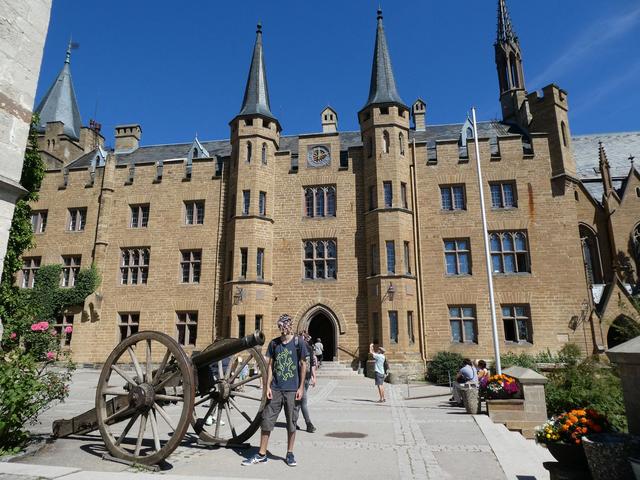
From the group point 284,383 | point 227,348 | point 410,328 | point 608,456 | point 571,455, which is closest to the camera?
point 608,456

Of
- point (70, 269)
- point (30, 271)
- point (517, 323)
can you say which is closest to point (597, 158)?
point (517, 323)

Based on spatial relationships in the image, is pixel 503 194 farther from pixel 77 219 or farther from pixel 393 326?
pixel 77 219

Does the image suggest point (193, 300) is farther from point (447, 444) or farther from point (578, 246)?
point (578, 246)

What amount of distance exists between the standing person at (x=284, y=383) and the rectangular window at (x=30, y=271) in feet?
76.4

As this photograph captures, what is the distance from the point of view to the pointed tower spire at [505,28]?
1321 inches

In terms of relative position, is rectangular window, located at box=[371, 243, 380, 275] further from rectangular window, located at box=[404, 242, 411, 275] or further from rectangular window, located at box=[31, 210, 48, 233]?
rectangular window, located at box=[31, 210, 48, 233]

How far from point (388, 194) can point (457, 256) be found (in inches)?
177

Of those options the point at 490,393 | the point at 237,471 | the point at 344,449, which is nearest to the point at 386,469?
the point at 344,449

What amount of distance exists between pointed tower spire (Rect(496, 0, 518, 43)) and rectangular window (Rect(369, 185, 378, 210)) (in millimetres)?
20732

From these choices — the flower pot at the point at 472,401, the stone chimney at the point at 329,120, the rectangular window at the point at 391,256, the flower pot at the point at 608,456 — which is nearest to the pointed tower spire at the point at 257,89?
the stone chimney at the point at 329,120

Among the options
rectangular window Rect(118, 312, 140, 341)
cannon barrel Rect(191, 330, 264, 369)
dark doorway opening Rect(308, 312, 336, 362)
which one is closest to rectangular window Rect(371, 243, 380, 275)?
dark doorway opening Rect(308, 312, 336, 362)

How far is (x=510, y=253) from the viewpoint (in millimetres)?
21125

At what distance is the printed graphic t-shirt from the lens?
609 cm

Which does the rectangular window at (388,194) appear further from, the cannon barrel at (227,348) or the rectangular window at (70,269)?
the rectangular window at (70,269)
